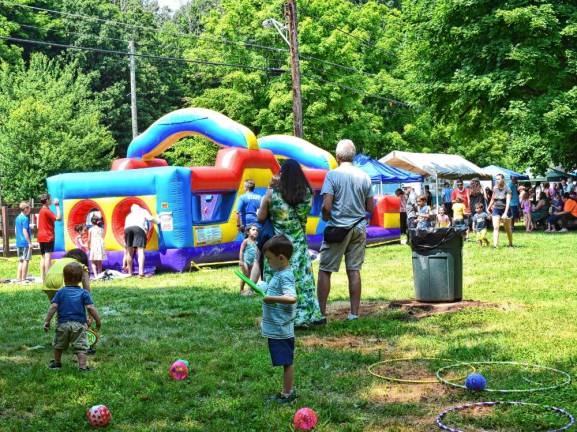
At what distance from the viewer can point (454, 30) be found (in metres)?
25.5

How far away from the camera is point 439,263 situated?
948 centimetres

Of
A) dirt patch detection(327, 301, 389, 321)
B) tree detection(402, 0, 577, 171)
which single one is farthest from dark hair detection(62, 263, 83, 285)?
tree detection(402, 0, 577, 171)

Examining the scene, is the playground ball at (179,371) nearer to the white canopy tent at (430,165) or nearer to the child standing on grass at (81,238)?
the child standing on grass at (81,238)

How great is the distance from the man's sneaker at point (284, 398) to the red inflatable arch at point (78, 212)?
477 inches

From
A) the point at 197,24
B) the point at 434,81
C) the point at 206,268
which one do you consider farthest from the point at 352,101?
the point at 197,24

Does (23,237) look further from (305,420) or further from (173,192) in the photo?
(305,420)

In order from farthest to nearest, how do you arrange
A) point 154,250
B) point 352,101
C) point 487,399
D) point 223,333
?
1. point 352,101
2. point 154,250
3. point 223,333
4. point 487,399

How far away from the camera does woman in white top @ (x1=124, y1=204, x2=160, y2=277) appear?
15445 millimetres

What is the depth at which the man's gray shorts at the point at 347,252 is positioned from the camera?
838cm

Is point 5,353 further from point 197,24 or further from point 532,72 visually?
point 197,24

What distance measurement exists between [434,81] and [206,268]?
1428cm

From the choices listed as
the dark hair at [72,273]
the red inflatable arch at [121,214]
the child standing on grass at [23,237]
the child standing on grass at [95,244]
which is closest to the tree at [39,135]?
the red inflatable arch at [121,214]

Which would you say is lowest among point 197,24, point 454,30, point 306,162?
point 306,162

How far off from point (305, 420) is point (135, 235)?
11.2 m
